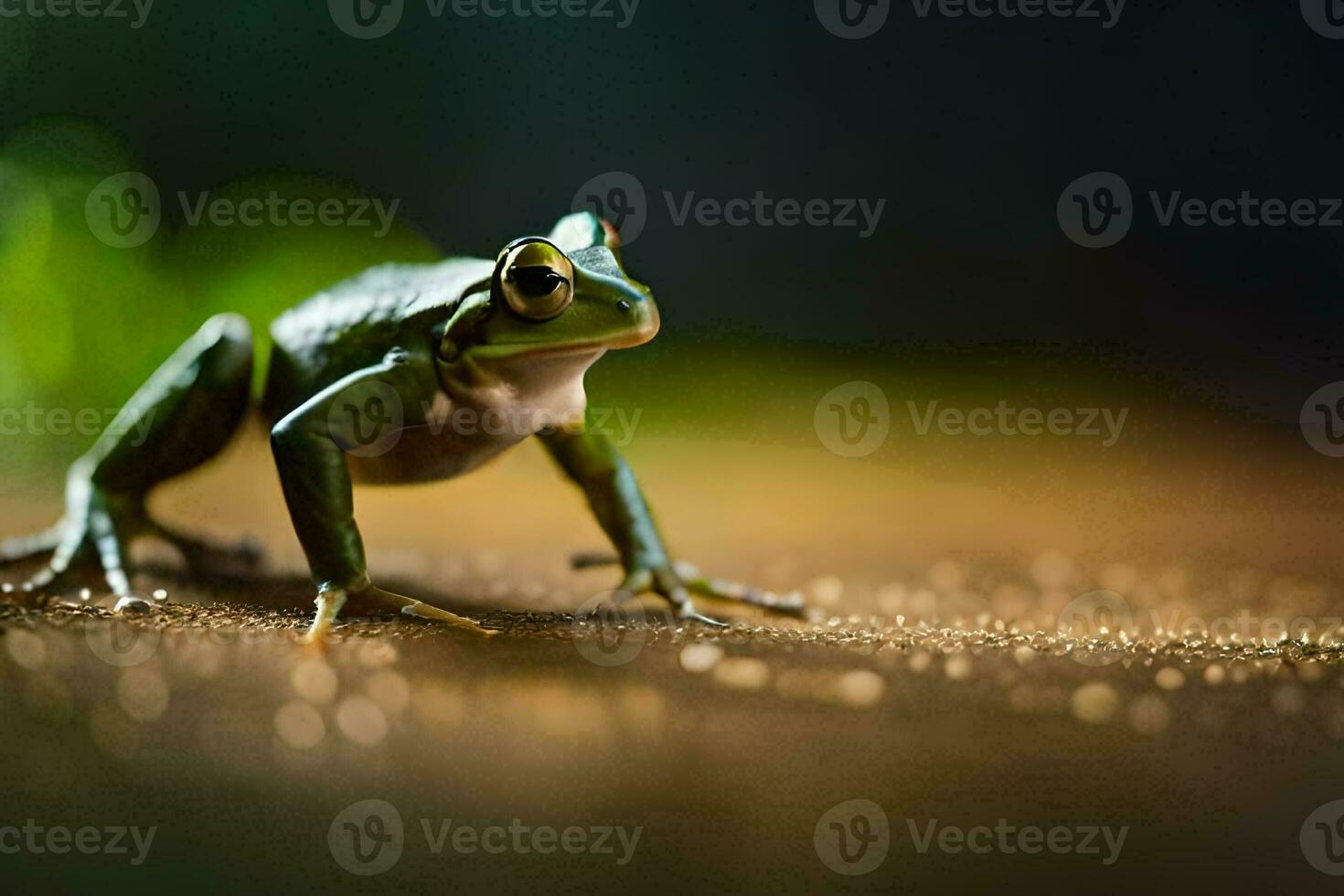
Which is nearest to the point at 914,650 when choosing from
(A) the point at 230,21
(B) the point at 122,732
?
(B) the point at 122,732

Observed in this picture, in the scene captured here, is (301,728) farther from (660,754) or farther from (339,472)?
(339,472)

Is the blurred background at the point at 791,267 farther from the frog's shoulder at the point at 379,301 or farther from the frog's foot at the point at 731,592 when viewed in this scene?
the frog's shoulder at the point at 379,301

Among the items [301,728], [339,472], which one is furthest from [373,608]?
[301,728]

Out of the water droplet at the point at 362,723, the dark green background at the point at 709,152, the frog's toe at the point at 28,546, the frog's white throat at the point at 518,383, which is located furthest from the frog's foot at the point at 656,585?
the dark green background at the point at 709,152

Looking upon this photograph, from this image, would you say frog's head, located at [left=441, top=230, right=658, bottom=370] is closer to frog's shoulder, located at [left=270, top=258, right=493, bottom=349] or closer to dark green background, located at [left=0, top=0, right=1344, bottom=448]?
frog's shoulder, located at [left=270, top=258, right=493, bottom=349]

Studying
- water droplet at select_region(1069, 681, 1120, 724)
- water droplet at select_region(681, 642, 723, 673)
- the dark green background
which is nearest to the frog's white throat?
water droplet at select_region(681, 642, 723, 673)

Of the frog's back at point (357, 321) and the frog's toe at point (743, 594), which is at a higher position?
the frog's back at point (357, 321)
